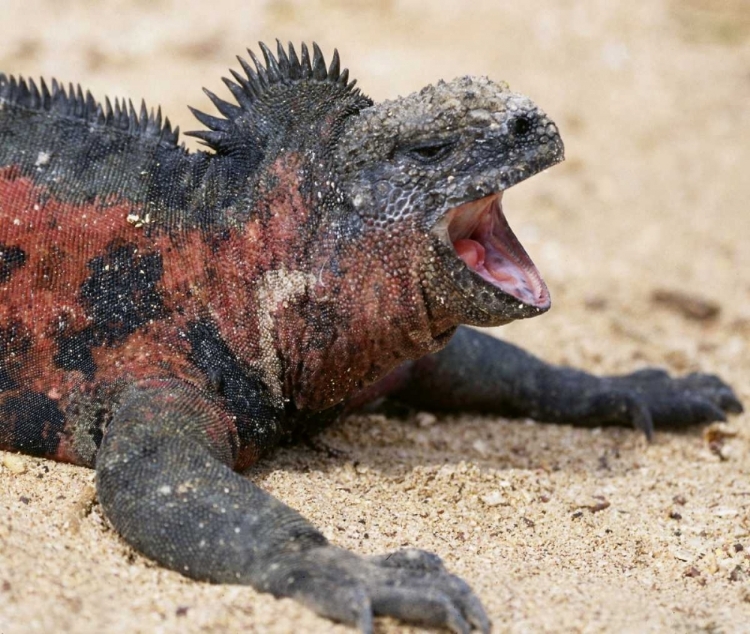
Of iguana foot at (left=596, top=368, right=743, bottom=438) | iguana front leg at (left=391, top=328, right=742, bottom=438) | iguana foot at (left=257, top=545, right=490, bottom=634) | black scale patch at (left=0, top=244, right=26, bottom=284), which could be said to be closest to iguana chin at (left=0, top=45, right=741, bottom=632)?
black scale patch at (left=0, top=244, right=26, bottom=284)

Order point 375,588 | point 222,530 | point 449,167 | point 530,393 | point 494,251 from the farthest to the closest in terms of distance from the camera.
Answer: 1. point 530,393
2. point 494,251
3. point 449,167
4. point 222,530
5. point 375,588

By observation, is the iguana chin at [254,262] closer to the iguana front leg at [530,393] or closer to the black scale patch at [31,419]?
the black scale patch at [31,419]

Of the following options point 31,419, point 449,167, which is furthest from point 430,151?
point 31,419

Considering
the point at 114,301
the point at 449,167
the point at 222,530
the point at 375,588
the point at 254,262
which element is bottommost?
the point at 375,588

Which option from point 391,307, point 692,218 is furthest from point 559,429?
point 692,218

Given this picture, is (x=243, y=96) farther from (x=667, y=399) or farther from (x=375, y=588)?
(x=667, y=399)

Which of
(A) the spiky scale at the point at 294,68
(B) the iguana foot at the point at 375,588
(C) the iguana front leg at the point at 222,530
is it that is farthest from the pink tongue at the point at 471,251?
(B) the iguana foot at the point at 375,588
